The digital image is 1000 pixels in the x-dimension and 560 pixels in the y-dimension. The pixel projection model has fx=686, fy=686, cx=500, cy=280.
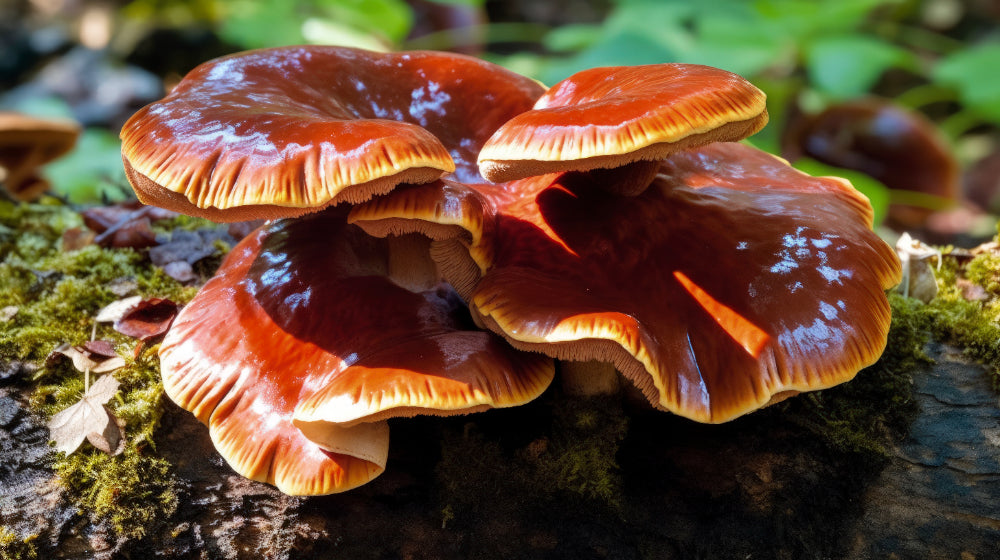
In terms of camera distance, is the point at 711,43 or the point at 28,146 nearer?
the point at 28,146

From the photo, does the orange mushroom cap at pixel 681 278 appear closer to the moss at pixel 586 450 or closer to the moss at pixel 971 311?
the moss at pixel 586 450

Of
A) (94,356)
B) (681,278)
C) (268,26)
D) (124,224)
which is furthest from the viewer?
(268,26)

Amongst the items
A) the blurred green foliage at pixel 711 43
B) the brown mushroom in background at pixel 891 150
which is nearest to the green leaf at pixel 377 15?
the blurred green foliage at pixel 711 43

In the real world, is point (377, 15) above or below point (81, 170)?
above

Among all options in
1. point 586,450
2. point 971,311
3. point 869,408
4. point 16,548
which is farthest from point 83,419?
point 971,311

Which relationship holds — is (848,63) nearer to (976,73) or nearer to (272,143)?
(976,73)
